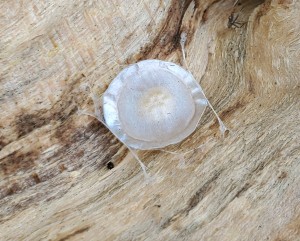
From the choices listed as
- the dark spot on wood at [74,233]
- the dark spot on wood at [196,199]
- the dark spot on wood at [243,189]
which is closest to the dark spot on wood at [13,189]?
the dark spot on wood at [74,233]

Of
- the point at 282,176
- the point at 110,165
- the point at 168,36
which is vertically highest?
the point at 168,36

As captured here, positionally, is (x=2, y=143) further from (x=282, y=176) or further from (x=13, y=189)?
(x=282, y=176)

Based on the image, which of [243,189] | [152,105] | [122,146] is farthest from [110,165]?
[243,189]

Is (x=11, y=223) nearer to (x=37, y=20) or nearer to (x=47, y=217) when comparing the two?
(x=47, y=217)

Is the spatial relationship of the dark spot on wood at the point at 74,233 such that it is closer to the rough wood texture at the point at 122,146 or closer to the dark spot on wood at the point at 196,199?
the rough wood texture at the point at 122,146

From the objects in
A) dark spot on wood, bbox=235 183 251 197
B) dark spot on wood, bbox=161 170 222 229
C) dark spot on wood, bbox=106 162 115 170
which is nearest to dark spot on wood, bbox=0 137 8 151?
dark spot on wood, bbox=106 162 115 170

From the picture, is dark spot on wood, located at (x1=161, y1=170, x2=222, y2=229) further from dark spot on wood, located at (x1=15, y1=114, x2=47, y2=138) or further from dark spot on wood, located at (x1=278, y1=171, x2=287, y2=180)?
dark spot on wood, located at (x1=15, y1=114, x2=47, y2=138)

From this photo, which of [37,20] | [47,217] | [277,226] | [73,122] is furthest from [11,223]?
[277,226]
